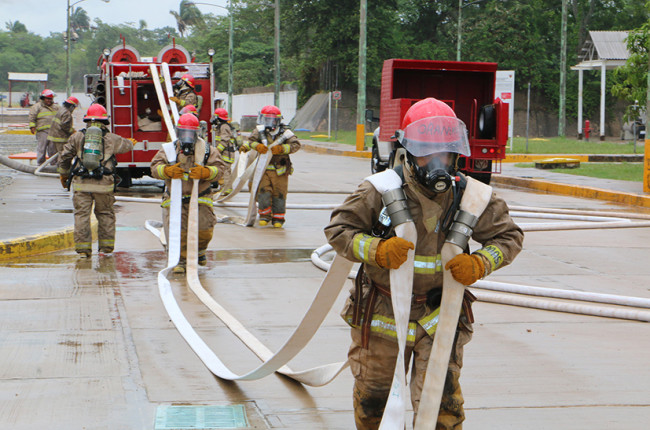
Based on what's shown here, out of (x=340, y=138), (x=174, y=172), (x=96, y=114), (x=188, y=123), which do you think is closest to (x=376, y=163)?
(x=96, y=114)

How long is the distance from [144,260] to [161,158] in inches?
53.3

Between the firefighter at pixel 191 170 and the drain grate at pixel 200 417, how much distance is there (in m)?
4.21

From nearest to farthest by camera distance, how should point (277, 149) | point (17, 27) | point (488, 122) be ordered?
1. point (277, 149)
2. point (488, 122)
3. point (17, 27)

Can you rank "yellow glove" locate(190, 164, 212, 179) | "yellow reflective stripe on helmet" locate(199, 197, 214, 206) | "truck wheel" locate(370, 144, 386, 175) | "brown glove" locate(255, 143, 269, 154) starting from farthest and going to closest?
"truck wheel" locate(370, 144, 386, 175)
"brown glove" locate(255, 143, 269, 154)
"yellow reflective stripe on helmet" locate(199, 197, 214, 206)
"yellow glove" locate(190, 164, 212, 179)

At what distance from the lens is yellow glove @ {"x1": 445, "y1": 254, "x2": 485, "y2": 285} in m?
3.61

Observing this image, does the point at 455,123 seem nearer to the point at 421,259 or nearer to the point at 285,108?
the point at 421,259

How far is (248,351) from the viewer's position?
236 inches

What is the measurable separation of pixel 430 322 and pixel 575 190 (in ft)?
48.7

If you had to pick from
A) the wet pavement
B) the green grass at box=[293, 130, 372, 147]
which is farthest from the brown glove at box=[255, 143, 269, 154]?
the green grass at box=[293, 130, 372, 147]

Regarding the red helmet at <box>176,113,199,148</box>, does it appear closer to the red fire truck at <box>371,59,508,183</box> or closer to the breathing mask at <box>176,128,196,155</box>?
the breathing mask at <box>176,128,196,155</box>

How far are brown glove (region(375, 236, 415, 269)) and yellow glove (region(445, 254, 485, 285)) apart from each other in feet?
0.62

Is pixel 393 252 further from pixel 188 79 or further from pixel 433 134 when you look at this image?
pixel 188 79

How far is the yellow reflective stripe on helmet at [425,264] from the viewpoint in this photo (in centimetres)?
381

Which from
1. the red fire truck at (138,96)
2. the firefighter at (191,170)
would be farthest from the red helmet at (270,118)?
the red fire truck at (138,96)
